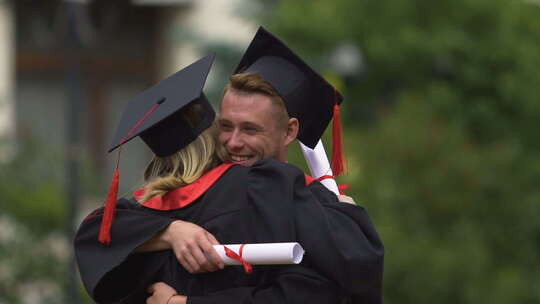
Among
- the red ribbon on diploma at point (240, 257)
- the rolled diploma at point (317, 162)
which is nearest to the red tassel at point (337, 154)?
the rolled diploma at point (317, 162)

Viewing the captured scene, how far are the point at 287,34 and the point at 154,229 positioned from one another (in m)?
10.00

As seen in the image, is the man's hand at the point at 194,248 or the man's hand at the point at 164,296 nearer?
the man's hand at the point at 194,248

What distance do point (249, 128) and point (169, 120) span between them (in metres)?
0.24

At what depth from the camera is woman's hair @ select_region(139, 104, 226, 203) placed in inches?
135

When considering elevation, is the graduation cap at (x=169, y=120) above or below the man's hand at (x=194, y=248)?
above

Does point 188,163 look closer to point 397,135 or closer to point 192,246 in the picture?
point 192,246

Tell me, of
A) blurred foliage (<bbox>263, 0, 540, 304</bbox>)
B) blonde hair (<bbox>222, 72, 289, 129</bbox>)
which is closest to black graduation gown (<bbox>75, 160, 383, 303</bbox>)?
blonde hair (<bbox>222, 72, 289, 129</bbox>)

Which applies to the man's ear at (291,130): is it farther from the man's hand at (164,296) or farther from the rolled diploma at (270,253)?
the man's hand at (164,296)

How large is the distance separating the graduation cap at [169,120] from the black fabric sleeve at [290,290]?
442mm

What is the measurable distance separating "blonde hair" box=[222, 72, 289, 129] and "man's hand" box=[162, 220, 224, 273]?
0.44 m

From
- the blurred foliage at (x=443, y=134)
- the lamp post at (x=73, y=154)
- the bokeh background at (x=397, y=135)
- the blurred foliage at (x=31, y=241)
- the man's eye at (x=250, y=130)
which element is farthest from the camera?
the blurred foliage at (x=31, y=241)

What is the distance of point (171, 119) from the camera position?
11.4ft

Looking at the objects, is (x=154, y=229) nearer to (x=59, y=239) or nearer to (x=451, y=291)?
(x=451, y=291)

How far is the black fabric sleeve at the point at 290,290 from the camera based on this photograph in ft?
10.7
